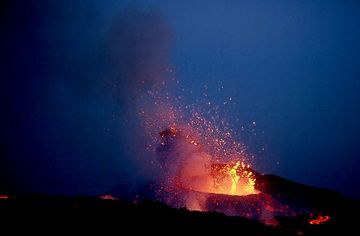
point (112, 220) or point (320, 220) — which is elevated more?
point (320, 220)

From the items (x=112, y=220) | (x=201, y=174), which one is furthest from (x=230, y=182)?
(x=112, y=220)

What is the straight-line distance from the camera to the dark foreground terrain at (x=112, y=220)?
15.1 meters

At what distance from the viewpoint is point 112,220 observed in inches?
651

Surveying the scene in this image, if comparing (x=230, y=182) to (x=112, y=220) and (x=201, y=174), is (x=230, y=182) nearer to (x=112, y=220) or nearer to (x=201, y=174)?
(x=201, y=174)

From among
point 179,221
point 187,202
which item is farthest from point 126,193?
point 179,221

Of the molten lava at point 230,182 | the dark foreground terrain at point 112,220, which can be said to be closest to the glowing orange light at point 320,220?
the dark foreground terrain at point 112,220

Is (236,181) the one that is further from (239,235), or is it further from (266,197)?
(239,235)

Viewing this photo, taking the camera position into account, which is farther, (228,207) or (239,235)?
(228,207)

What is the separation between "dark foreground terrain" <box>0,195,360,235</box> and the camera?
15.1 m

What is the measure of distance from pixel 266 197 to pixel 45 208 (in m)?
17.7

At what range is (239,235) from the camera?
16266mm

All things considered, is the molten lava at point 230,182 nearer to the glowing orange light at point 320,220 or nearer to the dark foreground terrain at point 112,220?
the glowing orange light at point 320,220

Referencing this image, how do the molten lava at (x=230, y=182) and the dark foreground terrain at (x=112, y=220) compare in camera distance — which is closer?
the dark foreground terrain at (x=112, y=220)

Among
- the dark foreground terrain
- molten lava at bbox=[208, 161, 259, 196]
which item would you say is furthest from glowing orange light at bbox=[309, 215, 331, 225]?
molten lava at bbox=[208, 161, 259, 196]
